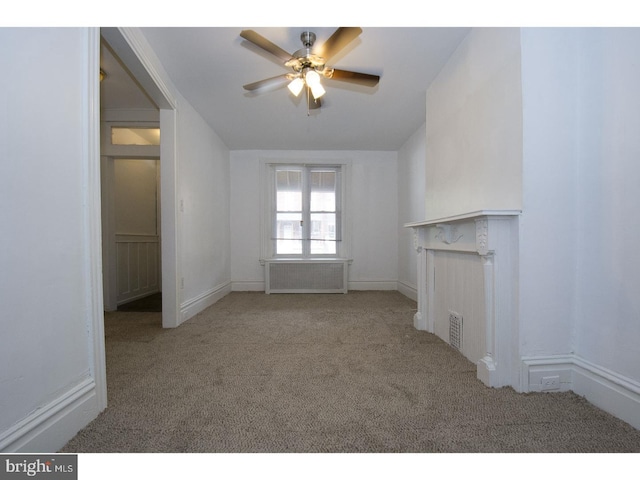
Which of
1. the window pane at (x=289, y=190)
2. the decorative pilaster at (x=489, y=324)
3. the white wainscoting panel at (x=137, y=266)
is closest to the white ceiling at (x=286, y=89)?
the window pane at (x=289, y=190)

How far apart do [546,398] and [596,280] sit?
63cm

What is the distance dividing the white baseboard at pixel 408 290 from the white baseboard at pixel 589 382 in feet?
8.37

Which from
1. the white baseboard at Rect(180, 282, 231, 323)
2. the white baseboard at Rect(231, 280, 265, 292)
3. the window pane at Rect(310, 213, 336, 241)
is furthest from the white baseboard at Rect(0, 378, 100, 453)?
the window pane at Rect(310, 213, 336, 241)

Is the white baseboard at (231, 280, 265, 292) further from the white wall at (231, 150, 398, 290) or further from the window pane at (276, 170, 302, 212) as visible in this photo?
the window pane at (276, 170, 302, 212)

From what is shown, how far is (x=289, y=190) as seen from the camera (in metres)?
5.17

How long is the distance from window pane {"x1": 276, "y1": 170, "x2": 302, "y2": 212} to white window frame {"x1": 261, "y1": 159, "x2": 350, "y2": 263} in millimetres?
87

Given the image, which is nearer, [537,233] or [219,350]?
[537,233]

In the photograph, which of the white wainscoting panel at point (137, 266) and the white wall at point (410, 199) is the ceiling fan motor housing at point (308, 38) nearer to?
the white wall at point (410, 199)

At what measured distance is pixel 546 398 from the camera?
148cm

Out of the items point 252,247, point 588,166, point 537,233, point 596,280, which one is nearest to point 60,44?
point 537,233

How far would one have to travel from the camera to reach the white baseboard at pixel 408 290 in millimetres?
4175

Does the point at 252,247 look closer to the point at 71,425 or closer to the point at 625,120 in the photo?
the point at 71,425

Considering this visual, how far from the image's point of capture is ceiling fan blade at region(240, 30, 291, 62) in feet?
6.08

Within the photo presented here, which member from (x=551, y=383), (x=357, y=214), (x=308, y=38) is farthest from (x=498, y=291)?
(x=357, y=214)
